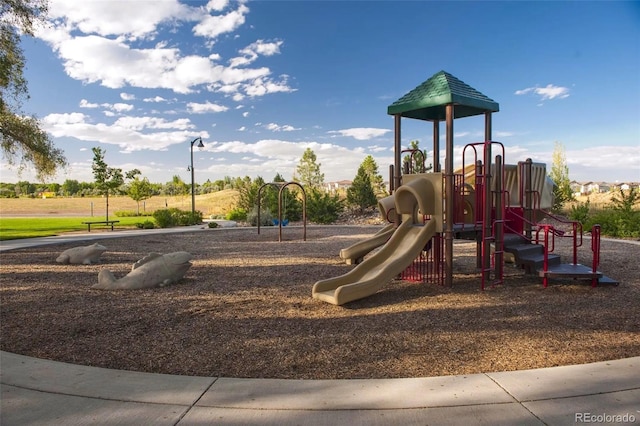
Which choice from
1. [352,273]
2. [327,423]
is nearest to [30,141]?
[352,273]

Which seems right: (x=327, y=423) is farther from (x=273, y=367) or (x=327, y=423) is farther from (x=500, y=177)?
(x=500, y=177)

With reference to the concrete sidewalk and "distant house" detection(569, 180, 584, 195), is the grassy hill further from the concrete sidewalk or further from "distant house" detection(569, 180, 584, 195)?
the concrete sidewalk

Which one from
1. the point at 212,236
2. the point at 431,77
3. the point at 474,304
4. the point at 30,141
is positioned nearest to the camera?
the point at 474,304

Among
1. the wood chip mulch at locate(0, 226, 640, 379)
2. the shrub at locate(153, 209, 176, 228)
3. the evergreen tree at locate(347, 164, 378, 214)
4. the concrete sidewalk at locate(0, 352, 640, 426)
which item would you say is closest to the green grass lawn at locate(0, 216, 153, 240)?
the shrub at locate(153, 209, 176, 228)

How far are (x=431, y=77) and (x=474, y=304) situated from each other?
455cm

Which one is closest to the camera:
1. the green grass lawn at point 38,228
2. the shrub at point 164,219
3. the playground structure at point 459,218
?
the playground structure at point 459,218

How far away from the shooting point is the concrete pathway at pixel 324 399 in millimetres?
2996

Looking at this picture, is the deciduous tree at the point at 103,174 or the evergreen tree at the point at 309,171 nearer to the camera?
the deciduous tree at the point at 103,174

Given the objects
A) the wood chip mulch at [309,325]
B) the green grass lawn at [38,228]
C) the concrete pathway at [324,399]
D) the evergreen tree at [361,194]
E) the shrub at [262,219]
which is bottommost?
the wood chip mulch at [309,325]

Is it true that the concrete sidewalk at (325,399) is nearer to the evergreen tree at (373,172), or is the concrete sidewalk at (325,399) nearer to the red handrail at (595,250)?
the red handrail at (595,250)

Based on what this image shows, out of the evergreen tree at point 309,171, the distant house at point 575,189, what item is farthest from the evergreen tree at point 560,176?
the evergreen tree at point 309,171

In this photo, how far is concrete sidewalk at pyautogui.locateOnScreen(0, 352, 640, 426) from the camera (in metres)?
3.00

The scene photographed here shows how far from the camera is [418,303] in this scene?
6.61m

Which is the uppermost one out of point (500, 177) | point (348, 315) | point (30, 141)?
point (30, 141)
